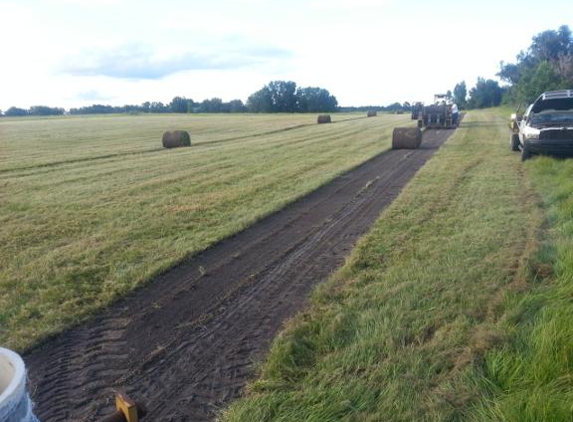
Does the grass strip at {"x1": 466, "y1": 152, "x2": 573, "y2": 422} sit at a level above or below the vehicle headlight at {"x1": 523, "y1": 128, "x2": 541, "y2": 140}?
below

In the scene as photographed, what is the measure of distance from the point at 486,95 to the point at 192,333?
10800 centimetres

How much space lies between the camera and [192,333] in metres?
4.31

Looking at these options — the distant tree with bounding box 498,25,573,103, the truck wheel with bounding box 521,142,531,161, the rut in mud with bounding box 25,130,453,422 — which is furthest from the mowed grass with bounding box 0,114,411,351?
the distant tree with bounding box 498,25,573,103

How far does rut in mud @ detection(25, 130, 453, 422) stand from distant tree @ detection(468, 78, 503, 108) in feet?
341

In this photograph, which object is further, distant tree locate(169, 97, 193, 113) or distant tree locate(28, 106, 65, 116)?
distant tree locate(169, 97, 193, 113)

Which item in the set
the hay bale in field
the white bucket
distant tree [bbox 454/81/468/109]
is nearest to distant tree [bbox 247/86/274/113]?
distant tree [bbox 454/81/468/109]

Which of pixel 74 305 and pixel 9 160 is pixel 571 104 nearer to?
pixel 74 305

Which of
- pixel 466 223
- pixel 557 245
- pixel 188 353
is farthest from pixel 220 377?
pixel 466 223

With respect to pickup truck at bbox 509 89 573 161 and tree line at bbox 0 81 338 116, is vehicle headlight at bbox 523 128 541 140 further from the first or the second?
tree line at bbox 0 81 338 116

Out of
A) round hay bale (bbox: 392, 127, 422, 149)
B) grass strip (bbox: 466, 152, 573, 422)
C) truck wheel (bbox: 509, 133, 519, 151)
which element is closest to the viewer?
grass strip (bbox: 466, 152, 573, 422)

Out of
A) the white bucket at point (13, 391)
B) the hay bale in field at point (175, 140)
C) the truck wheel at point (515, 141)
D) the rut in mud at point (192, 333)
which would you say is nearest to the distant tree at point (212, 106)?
the hay bale in field at point (175, 140)

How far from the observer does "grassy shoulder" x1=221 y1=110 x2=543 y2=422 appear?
309 centimetres

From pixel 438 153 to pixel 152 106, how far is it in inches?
4742

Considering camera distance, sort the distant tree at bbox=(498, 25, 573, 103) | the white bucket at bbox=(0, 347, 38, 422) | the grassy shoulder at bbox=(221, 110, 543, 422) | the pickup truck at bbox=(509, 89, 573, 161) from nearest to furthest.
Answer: the white bucket at bbox=(0, 347, 38, 422)
the grassy shoulder at bbox=(221, 110, 543, 422)
the pickup truck at bbox=(509, 89, 573, 161)
the distant tree at bbox=(498, 25, 573, 103)
